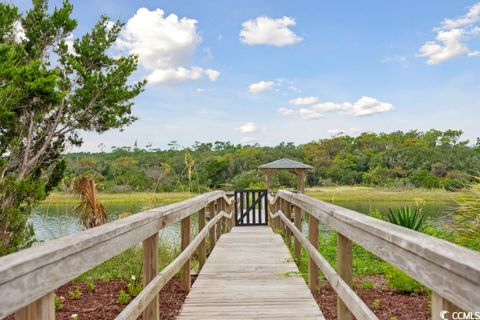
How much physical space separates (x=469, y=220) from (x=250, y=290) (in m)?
2.98

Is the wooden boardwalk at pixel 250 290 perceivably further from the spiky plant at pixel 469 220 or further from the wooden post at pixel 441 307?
the spiky plant at pixel 469 220

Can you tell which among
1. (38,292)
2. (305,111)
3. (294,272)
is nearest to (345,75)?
(305,111)

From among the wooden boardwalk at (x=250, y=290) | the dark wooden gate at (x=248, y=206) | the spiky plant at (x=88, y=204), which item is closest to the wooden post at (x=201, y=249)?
the wooden boardwalk at (x=250, y=290)

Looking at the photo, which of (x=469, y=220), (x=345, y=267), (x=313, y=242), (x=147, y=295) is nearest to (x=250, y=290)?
(x=313, y=242)

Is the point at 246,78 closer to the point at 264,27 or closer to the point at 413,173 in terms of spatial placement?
the point at 264,27

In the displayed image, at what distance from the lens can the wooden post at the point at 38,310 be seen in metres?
1.27

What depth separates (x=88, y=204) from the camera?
6891 millimetres

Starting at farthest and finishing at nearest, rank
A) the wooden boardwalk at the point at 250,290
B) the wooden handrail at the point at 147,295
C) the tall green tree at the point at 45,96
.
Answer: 1. the tall green tree at the point at 45,96
2. the wooden boardwalk at the point at 250,290
3. the wooden handrail at the point at 147,295

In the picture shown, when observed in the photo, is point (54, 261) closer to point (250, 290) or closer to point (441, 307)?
point (441, 307)

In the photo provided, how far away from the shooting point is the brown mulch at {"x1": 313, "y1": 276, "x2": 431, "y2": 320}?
4062 mm

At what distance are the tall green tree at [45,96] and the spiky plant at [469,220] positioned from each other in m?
5.44

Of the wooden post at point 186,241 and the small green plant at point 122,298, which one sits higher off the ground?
the wooden post at point 186,241

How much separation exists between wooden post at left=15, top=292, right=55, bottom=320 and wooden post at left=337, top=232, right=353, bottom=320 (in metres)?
1.67

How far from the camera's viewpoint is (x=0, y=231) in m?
5.54
